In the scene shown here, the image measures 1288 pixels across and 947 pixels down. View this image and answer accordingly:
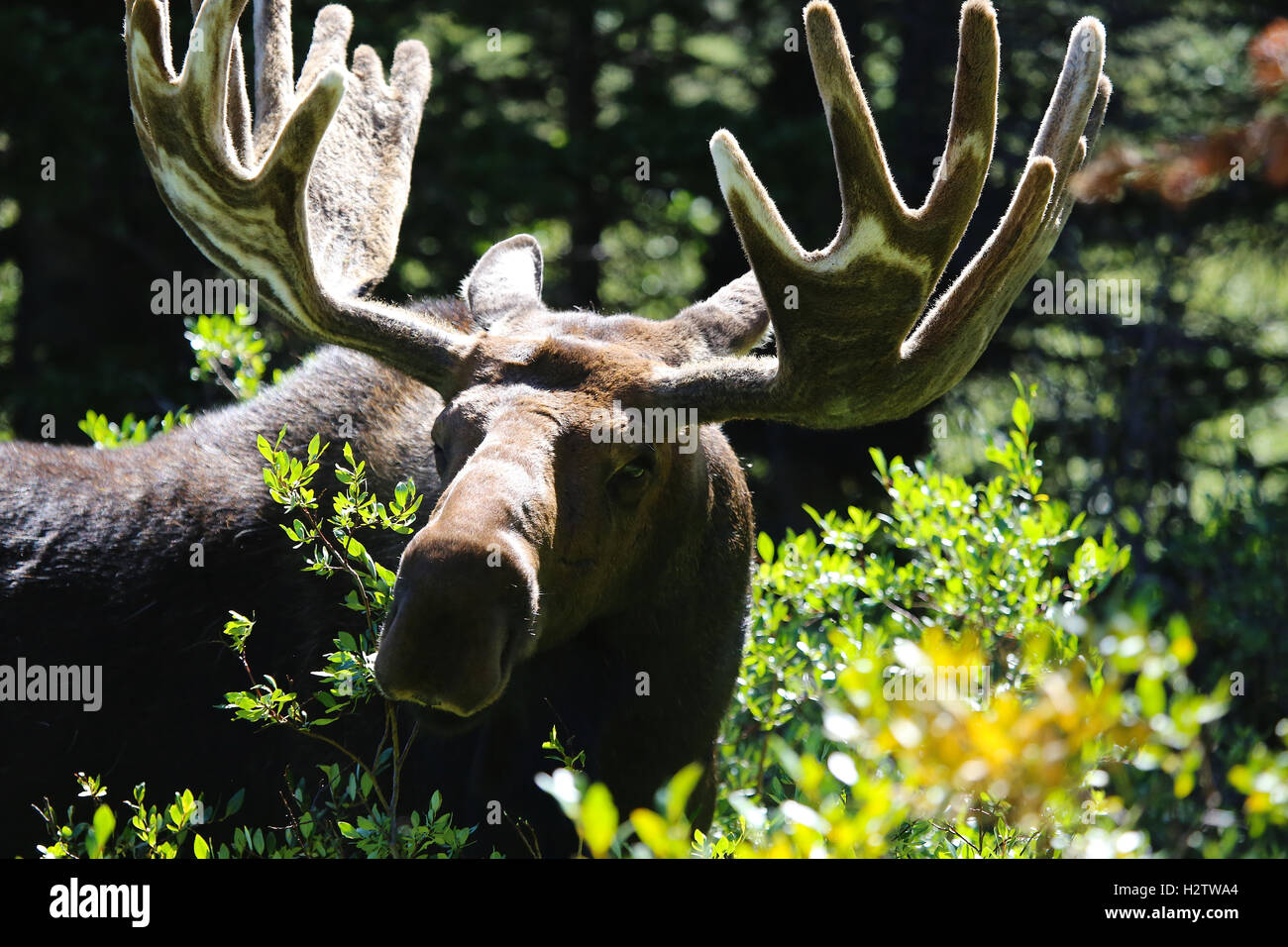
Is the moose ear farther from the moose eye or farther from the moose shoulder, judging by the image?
the moose eye

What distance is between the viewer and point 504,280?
4.70 metres

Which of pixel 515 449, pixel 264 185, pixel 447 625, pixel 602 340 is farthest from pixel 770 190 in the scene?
pixel 447 625

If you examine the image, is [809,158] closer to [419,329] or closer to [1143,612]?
[419,329]

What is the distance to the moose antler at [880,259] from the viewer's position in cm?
336

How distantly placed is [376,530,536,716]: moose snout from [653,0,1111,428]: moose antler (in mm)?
1016

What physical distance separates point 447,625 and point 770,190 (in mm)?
7314

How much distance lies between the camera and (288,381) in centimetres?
466

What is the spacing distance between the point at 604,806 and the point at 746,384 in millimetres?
2237

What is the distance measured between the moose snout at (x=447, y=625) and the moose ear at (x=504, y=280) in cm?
142

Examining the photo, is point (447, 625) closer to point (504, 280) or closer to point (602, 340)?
point (602, 340)

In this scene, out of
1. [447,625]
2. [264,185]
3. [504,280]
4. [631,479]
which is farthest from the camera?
[504,280]

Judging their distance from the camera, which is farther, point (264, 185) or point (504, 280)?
point (504, 280)

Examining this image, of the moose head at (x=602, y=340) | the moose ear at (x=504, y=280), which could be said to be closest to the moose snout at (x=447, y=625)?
the moose head at (x=602, y=340)
